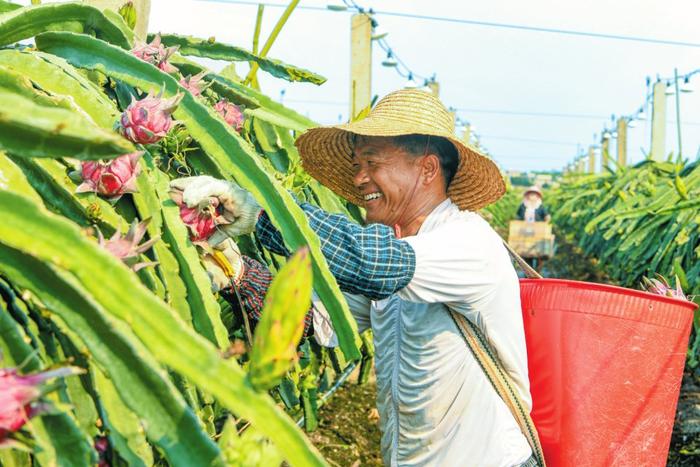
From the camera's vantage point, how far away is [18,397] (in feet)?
2.72

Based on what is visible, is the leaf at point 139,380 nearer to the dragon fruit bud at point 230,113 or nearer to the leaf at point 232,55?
the dragon fruit bud at point 230,113

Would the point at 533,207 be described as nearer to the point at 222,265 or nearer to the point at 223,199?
the point at 222,265

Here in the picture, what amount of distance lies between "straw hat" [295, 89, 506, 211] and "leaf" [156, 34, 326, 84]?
19 centimetres

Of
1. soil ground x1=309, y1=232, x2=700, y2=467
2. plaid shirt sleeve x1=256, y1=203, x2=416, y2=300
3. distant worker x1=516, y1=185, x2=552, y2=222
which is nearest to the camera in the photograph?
plaid shirt sleeve x1=256, y1=203, x2=416, y2=300

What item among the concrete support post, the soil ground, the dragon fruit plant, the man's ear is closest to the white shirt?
the man's ear

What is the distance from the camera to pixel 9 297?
3.69 ft

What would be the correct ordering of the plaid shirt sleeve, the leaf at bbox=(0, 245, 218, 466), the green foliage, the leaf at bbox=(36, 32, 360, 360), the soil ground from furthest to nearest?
the green foliage
the soil ground
the plaid shirt sleeve
the leaf at bbox=(36, 32, 360, 360)
the leaf at bbox=(0, 245, 218, 466)

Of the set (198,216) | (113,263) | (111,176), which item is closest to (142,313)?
(113,263)

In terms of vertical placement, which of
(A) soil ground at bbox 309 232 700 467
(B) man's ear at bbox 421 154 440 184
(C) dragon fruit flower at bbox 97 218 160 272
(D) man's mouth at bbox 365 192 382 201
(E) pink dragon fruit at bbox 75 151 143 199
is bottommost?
(A) soil ground at bbox 309 232 700 467

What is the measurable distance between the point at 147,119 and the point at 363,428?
352 cm

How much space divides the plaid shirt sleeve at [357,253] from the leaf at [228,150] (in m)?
0.21

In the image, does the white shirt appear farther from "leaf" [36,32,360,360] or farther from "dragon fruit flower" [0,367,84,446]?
"dragon fruit flower" [0,367,84,446]

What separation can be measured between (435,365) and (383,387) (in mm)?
256

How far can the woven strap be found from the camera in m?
2.08
